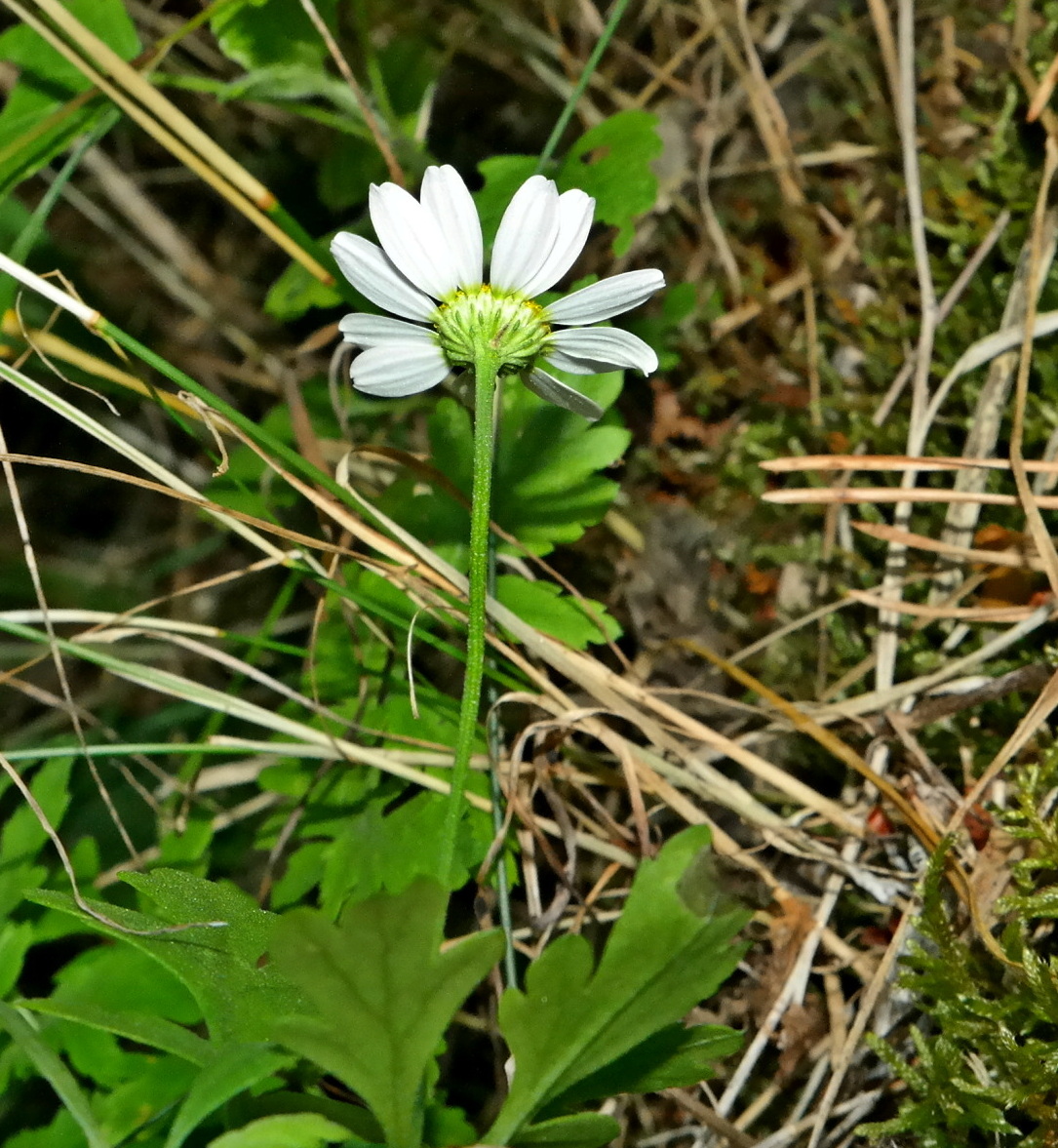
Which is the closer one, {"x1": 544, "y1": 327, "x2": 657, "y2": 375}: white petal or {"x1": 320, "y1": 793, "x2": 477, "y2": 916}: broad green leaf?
{"x1": 544, "y1": 327, "x2": 657, "y2": 375}: white petal

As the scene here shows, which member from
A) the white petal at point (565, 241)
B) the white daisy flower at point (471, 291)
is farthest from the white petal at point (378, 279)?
the white petal at point (565, 241)

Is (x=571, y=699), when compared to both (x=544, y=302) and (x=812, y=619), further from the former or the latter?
(x=544, y=302)

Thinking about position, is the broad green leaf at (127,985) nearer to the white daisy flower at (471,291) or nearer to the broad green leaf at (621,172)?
the white daisy flower at (471,291)

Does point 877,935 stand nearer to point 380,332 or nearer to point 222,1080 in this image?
point 222,1080

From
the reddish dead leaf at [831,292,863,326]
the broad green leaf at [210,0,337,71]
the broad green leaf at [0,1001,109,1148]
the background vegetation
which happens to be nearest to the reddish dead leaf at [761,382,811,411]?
the background vegetation

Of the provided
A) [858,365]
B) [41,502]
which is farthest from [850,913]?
[41,502]

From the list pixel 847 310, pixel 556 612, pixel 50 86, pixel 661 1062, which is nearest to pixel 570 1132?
pixel 661 1062

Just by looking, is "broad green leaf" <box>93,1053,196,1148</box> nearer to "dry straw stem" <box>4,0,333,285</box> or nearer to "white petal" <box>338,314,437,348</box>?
"white petal" <box>338,314,437,348</box>
